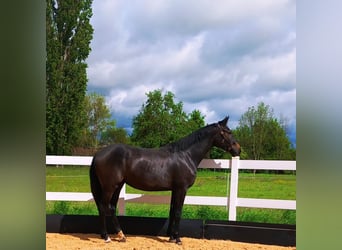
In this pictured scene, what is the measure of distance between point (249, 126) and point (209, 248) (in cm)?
645

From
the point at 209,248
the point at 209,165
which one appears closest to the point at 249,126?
the point at 209,165

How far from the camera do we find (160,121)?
1027cm

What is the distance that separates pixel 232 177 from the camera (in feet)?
11.9

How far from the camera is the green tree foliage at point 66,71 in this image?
28.0 feet

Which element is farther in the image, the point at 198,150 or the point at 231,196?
the point at 231,196

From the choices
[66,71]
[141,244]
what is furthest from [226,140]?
[66,71]

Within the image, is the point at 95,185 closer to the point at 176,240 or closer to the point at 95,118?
the point at 176,240

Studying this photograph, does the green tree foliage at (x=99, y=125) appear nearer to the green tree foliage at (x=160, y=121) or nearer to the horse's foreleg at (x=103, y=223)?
the green tree foliage at (x=160, y=121)

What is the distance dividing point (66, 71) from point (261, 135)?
4.87m

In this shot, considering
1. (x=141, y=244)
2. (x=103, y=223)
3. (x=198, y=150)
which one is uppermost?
(x=198, y=150)

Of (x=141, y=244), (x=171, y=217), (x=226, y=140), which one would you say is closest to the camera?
(x=141, y=244)

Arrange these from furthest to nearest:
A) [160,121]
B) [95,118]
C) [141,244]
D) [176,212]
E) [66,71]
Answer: [160,121]
[95,118]
[66,71]
[176,212]
[141,244]

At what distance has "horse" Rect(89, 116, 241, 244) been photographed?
11.1 feet
